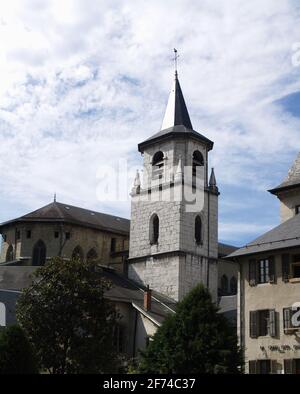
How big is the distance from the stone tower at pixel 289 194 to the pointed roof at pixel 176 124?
15526 millimetres

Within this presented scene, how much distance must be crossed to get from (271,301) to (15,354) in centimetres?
1423

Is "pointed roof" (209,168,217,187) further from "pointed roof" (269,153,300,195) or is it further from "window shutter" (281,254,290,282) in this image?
"window shutter" (281,254,290,282)

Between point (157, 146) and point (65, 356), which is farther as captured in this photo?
point (157, 146)

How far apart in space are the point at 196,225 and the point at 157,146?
7.87 meters

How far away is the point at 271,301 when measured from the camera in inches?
1251

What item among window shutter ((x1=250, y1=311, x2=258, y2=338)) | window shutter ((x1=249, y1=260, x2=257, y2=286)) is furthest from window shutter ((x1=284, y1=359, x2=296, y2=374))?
window shutter ((x1=249, y1=260, x2=257, y2=286))

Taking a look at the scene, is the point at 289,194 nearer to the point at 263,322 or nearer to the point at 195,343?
the point at 263,322

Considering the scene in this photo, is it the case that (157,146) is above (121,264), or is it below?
above

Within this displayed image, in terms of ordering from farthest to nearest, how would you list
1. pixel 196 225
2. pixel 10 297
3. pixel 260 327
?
1. pixel 196 225
2. pixel 10 297
3. pixel 260 327

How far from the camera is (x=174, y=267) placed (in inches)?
2046

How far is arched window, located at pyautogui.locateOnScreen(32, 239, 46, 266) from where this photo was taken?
5481 cm

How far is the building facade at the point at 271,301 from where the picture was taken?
3053cm

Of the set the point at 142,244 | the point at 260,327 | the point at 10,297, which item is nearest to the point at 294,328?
the point at 260,327
